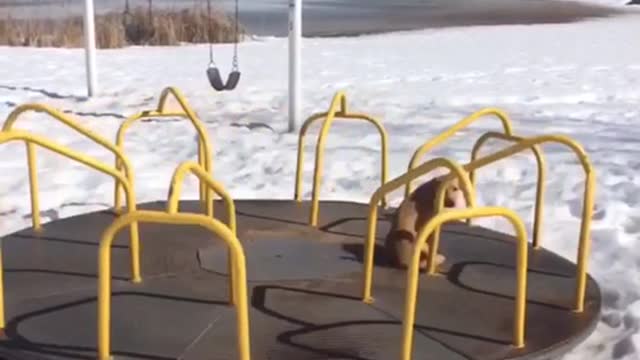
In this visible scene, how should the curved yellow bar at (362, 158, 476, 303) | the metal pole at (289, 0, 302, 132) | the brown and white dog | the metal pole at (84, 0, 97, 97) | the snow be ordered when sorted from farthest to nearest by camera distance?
the metal pole at (84, 0, 97, 97), the metal pole at (289, 0, 302, 132), the snow, the brown and white dog, the curved yellow bar at (362, 158, 476, 303)

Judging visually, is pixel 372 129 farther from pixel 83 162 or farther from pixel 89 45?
pixel 83 162

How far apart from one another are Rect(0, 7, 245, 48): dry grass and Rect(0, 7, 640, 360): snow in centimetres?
117

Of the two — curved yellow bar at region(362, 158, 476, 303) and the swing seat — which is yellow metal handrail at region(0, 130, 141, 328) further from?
the swing seat

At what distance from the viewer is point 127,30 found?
18.6 m

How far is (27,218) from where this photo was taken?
19.4 ft

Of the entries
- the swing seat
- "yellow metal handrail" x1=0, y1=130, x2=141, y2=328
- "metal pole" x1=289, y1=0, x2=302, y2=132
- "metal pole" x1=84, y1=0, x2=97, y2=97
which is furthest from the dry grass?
"yellow metal handrail" x1=0, y1=130, x2=141, y2=328

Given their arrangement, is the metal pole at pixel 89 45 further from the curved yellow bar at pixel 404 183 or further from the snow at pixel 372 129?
the curved yellow bar at pixel 404 183

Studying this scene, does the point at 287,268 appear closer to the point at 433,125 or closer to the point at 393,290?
the point at 393,290

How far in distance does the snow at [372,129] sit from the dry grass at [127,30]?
45.9 inches

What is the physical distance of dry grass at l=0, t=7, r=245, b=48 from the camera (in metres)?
17.3

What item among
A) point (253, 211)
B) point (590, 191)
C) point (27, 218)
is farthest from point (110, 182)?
point (590, 191)

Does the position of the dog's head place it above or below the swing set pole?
below

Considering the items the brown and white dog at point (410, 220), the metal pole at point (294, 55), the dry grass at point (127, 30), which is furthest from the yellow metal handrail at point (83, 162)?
the dry grass at point (127, 30)

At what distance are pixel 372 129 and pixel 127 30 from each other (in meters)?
10.8
